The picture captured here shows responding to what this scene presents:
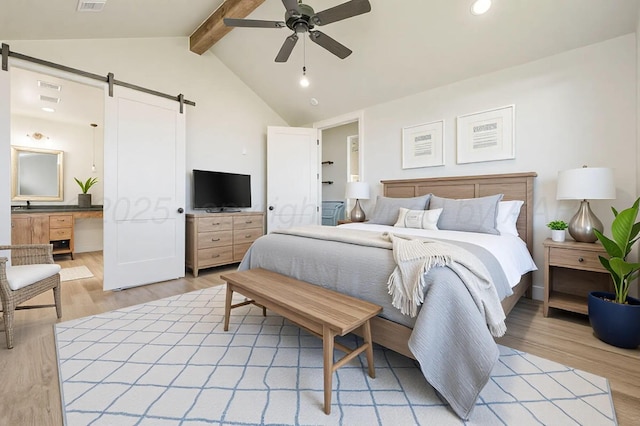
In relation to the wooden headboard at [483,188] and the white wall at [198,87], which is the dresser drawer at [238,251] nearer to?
the white wall at [198,87]

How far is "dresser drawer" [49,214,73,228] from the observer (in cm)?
466

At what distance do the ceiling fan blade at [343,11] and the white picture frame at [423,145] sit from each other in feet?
6.32

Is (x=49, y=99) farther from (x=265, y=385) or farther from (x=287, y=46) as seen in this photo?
(x=265, y=385)

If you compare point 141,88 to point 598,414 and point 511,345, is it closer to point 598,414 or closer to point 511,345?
point 511,345

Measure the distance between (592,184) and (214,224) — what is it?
4098 mm

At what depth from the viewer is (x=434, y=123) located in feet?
12.0

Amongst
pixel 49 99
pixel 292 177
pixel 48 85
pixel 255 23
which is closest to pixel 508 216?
pixel 255 23

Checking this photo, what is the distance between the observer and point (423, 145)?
378 cm

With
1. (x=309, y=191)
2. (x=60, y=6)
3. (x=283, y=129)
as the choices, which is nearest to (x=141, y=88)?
(x=60, y=6)

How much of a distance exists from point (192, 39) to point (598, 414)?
17.4 ft

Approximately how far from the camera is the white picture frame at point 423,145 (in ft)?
11.9

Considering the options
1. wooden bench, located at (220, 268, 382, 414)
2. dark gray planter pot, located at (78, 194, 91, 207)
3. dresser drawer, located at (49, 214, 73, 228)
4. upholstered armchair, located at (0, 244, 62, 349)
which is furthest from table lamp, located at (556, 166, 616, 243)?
dark gray planter pot, located at (78, 194, 91, 207)

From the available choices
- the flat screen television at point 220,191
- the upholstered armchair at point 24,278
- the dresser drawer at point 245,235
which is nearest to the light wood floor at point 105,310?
the upholstered armchair at point 24,278

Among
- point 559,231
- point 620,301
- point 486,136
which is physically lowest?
point 620,301
